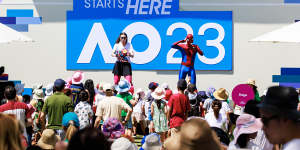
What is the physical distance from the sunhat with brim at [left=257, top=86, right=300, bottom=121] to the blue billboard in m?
12.0

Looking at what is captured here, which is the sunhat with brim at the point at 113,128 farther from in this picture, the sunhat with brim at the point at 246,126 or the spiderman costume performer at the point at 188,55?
the spiderman costume performer at the point at 188,55

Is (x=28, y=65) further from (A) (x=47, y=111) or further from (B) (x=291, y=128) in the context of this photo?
(B) (x=291, y=128)

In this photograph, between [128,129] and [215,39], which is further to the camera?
[215,39]

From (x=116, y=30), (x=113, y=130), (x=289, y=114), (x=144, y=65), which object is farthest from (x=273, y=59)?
(x=289, y=114)

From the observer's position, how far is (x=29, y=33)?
50.7 feet

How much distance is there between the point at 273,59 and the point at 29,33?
7465 millimetres

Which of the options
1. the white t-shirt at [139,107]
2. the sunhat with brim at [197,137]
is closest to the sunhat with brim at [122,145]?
the sunhat with brim at [197,137]

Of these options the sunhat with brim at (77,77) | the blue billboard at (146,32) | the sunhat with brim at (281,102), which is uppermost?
the blue billboard at (146,32)

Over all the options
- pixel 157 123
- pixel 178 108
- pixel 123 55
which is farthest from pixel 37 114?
pixel 123 55

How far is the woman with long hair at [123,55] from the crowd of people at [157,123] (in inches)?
68.8

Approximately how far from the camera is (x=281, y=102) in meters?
2.78

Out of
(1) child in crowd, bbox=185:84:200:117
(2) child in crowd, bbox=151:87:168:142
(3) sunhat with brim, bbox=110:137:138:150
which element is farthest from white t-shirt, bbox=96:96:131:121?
(3) sunhat with brim, bbox=110:137:138:150

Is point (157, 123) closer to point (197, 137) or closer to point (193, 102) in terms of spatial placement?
point (193, 102)

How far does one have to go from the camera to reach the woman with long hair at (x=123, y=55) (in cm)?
1125
